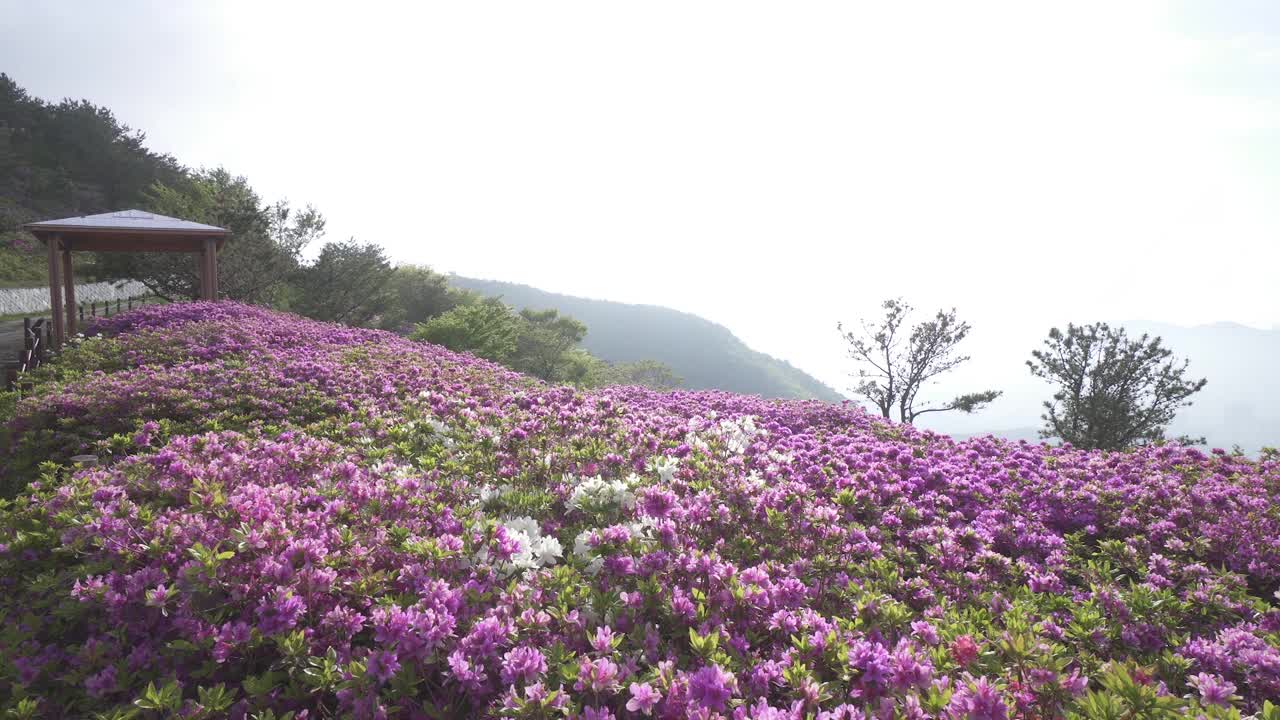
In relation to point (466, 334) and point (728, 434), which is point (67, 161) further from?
point (728, 434)

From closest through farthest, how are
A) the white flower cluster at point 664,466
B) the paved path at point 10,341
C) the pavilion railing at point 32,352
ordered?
1. the white flower cluster at point 664,466
2. the pavilion railing at point 32,352
3. the paved path at point 10,341

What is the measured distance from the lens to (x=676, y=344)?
165500 mm

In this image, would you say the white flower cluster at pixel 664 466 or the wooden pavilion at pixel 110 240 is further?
A: the wooden pavilion at pixel 110 240

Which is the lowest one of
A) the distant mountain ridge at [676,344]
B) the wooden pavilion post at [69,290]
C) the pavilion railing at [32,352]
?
the distant mountain ridge at [676,344]

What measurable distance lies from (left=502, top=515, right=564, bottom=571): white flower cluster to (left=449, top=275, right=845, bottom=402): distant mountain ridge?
139022 millimetres

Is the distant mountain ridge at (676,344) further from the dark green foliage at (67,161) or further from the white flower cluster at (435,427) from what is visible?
the white flower cluster at (435,427)

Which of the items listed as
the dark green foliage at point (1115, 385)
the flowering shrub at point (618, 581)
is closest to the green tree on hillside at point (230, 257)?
the flowering shrub at point (618, 581)

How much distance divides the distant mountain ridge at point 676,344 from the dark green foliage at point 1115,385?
115 meters

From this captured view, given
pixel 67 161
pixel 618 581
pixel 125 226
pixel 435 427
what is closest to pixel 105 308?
pixel 125 226

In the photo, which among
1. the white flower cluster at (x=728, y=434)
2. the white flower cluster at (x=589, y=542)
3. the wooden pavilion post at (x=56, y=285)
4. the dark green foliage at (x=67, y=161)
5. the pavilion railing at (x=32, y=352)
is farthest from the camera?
the dark green foliage at (x=67, y=161)

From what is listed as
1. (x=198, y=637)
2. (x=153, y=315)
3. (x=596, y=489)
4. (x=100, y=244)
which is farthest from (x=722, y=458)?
(x=100, y=244)

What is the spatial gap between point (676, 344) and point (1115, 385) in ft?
459

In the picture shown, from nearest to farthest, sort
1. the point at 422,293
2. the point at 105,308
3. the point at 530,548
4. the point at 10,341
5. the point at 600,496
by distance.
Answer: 1. the point at 530,548
2. the point at 600,496
3. the point at 10,341
4. the point at 105,308
5. the point at 422,293

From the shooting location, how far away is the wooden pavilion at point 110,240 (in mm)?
14602
